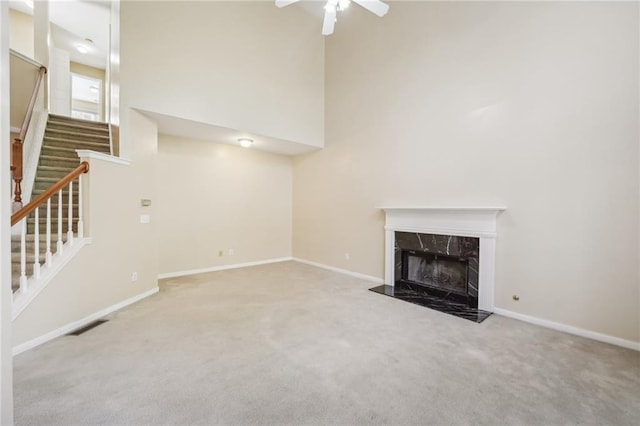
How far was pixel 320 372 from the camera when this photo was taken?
82.7 inches

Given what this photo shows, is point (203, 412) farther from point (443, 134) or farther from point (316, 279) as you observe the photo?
point (443, 134)

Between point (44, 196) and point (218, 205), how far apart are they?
2.97 m

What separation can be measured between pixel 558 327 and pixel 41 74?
8.38 m

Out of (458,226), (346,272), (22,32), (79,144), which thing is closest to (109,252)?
(79,144)

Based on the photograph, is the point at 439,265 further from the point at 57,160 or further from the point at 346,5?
the point at 57,160

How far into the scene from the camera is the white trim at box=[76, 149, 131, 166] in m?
2.96

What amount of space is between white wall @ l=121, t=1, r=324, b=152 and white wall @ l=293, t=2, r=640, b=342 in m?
1.11

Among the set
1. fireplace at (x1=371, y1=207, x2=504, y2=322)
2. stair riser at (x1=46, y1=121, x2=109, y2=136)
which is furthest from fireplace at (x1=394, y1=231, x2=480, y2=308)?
stair riser at (x1=46, y1=121, x2=109, y2=136)

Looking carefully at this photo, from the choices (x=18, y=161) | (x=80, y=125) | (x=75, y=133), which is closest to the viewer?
(x=18, y=161)

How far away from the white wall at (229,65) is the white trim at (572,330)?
13.7ft

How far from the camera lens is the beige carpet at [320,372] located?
1.69 meters

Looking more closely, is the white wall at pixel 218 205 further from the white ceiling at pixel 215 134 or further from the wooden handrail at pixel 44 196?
the wooden handrail at pixel 44 196

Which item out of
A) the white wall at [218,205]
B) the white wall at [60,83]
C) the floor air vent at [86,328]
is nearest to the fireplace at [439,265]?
the white wall at [218,205]

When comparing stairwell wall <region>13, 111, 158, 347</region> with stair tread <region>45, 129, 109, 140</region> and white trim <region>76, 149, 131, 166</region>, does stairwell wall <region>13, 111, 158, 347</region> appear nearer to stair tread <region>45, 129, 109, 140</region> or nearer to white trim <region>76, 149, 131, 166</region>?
white trim <region>76, 149, 131, 166</region>
